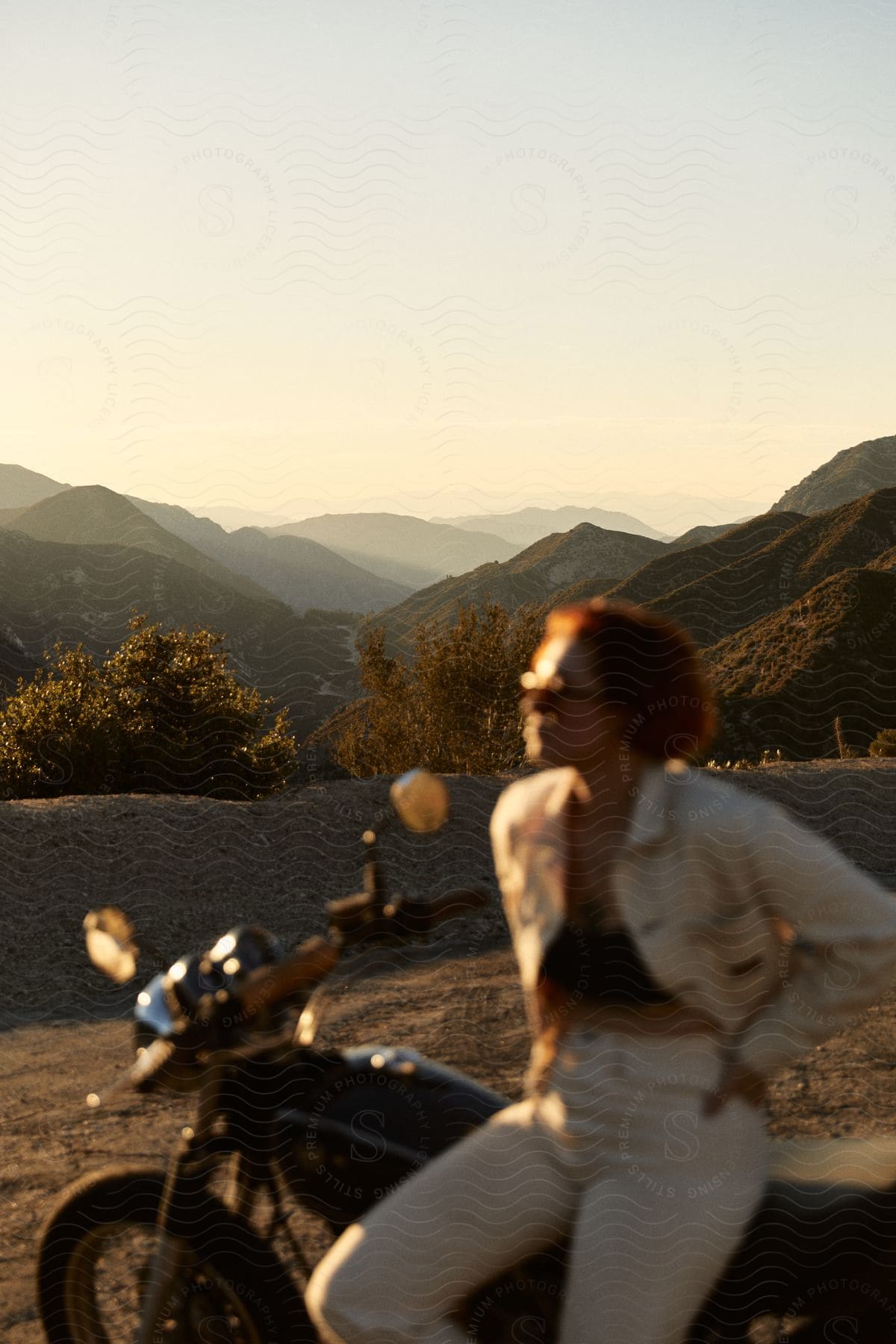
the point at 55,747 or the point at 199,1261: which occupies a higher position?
the point at 199,1261

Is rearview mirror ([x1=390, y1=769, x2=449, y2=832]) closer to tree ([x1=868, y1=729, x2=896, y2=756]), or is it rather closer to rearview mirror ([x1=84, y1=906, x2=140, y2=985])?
rearview mirror ([x1=84, y1=906, x2=140, y2=985])

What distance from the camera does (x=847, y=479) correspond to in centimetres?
8144

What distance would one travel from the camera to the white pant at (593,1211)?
5.01ft

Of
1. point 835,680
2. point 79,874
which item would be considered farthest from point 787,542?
point 79,874

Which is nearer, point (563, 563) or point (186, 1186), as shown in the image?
point (186, 1186)

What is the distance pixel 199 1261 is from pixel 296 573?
602 ft

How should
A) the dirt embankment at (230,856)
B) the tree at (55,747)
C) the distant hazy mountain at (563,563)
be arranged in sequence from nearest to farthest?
the dirt embankment at (230,856)
the tree at (55,747)
the distant hazy mountain at (563,563)

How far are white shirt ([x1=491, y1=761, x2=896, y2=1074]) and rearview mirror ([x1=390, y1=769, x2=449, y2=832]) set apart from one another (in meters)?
0.26

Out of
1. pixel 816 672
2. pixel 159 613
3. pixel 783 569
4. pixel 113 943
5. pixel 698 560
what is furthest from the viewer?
pixel 159 613

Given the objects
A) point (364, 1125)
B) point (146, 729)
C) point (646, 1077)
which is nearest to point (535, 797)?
point (646, 1077)

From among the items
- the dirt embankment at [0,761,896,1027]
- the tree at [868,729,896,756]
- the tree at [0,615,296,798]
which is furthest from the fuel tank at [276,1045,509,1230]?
the tree at [868,729,896,756]

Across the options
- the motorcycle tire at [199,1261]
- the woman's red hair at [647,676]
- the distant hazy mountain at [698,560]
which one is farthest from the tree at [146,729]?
the distant hazy mountain at [698,560]

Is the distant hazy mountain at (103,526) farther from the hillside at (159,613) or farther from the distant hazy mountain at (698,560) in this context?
the distant hazy mountain at (698,560)

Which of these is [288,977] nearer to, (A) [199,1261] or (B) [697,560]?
(A) [199,1261]
